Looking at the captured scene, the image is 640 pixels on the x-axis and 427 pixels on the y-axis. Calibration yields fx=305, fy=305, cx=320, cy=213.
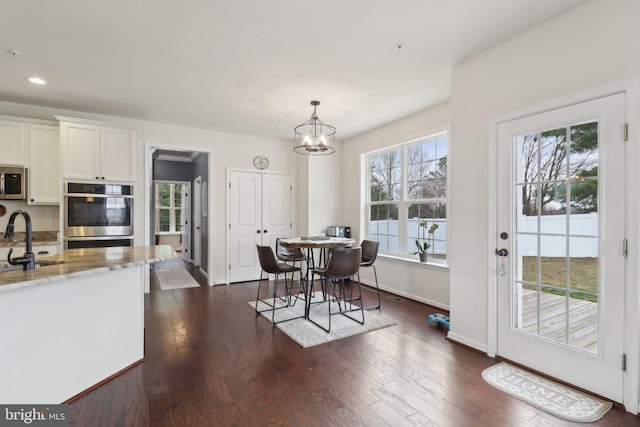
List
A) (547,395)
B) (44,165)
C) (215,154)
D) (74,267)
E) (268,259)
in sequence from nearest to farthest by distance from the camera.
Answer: (74,267) < (547,395) < (268,259) < (44,165) < (215,154)

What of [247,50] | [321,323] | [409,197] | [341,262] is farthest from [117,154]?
[409,197]

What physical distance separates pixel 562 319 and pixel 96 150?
5306 mm

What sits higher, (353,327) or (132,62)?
(132,62)

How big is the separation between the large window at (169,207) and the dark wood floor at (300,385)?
694cm

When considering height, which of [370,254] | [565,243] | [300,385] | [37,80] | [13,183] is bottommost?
[300,385]

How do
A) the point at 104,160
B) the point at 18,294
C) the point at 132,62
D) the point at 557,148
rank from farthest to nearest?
the point at 104,160 → the point at 132,62 → the point at 557,148 → the point at 18,294

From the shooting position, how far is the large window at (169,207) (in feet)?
30.7

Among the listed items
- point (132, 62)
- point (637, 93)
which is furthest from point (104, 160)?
point (637, 93)

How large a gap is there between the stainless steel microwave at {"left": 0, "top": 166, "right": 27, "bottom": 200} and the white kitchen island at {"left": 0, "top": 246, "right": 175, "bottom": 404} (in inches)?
83.8

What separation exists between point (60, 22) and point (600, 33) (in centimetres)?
383

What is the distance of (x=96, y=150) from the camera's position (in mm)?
4031

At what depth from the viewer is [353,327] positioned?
10.8ft

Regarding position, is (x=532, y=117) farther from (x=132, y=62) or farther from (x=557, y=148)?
(x=132, y=62)

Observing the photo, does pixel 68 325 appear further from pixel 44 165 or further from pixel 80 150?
pixel 44 165
